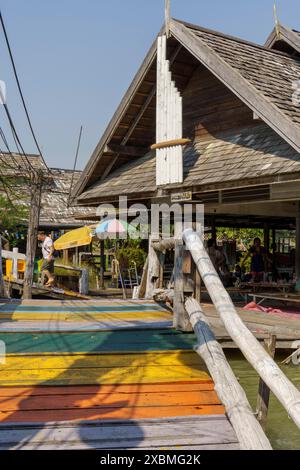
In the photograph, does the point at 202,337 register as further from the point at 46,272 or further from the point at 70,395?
the point at 46,272

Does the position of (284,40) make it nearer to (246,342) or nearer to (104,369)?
(104,369)

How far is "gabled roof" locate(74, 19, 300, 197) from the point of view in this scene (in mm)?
8812

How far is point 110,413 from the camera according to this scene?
4.02m

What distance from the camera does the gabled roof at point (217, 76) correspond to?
8.81 m

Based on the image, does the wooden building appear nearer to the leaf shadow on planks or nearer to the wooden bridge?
the wooden bridge

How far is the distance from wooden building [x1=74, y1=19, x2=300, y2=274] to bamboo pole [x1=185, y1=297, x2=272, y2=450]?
3.97 meters

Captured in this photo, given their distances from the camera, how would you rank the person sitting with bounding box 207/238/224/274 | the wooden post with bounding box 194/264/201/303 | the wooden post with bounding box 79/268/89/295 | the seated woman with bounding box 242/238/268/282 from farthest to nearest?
the wooden post with bounding box 79/268/89/295 → the person sitting with bounding box 207/238/224/274 → the seated woman with bounding box 242/238/268/282 → the wooden post with bounding box 194/264/201/303

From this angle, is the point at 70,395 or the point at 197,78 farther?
the point at 197,78

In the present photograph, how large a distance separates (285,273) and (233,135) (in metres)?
9.40

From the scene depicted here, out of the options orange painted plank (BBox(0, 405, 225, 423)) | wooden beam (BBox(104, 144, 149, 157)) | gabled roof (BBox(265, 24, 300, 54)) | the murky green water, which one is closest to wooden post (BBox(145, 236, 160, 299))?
the murky green water

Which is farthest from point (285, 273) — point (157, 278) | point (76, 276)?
point (157, 278)

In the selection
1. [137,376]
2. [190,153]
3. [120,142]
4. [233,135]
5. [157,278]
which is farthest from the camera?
[120,142]

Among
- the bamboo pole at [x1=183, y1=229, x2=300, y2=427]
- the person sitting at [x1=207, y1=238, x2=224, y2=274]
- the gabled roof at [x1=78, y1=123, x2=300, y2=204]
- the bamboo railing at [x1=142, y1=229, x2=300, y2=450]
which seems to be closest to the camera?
the bamboo pole at [x1=183, y1=229, x2=300, y2=427]
